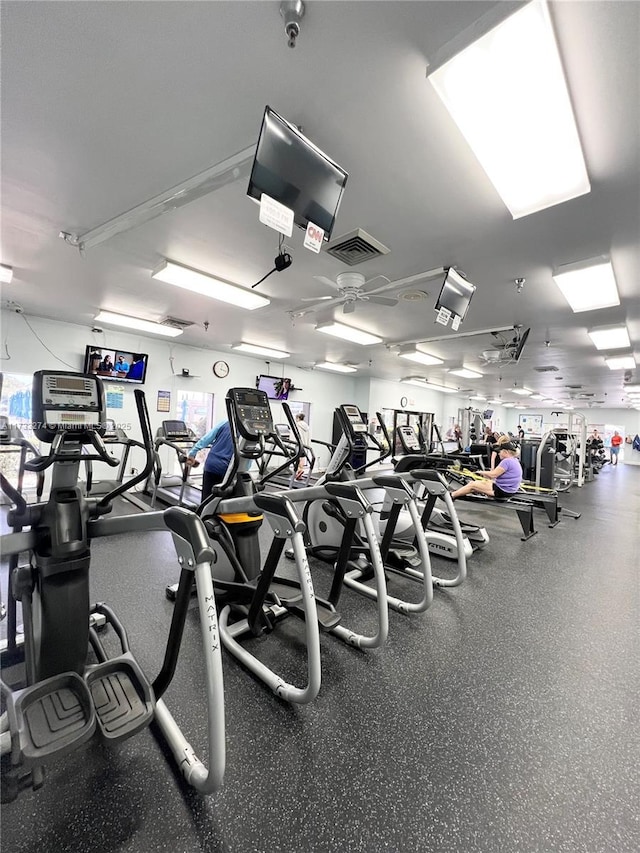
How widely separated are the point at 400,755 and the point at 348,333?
4850 mm

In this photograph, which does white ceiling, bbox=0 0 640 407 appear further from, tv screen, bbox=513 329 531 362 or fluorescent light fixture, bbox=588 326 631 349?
fluorescent light fixture, bbox=588 326 631 349

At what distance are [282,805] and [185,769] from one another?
0.37 metres

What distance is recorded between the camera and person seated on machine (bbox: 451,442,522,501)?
472cm

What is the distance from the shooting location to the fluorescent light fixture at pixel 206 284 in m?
3.39

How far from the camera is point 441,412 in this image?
14391mm

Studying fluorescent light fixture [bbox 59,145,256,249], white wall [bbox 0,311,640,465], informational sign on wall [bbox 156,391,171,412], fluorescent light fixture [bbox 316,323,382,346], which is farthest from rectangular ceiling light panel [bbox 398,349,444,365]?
fluorescent light fixture [bbox 59,145,256,249]

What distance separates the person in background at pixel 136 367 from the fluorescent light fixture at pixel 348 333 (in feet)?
11.5

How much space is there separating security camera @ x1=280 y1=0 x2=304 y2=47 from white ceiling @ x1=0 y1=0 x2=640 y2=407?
4 cm

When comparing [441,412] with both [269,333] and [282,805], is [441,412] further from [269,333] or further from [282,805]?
[282,805]

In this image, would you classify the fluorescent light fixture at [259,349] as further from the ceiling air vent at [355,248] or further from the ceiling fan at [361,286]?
the ceiling air vent at [355,248]

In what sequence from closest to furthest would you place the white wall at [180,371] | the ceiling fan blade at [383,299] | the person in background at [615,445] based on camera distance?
the ceiling fan blade at [383,299] < the white wall at [180,371] < the person in background at [615,445]

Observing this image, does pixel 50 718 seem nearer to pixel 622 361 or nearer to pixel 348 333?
pixel 348 333

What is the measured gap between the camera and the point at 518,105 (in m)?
1.48

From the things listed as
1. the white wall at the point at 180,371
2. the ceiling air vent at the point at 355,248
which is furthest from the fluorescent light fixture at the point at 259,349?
the ceiling air vent at the point at 355,248
